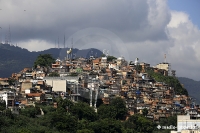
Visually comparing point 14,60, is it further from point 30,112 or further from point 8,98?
point 30,112

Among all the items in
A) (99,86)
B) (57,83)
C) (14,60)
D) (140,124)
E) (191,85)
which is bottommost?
(140,124)

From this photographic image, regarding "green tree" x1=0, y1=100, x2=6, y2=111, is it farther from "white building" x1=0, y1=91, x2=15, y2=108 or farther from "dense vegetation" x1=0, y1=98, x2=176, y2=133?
"dense vegetation" x1=0, y1=98, x2=176, y2=133

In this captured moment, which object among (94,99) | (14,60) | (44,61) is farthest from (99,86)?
(14,60)

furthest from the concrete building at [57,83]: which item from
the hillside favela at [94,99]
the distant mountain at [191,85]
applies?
the distant mountain at [191,85]

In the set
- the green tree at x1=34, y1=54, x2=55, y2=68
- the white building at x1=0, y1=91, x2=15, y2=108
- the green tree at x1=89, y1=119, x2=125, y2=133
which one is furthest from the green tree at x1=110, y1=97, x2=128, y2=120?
the green tree at x1=34, y1=54, x2=55, y2=68

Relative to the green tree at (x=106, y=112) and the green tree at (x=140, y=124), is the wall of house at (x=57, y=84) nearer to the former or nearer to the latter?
the green tree at (x=106, y=112)

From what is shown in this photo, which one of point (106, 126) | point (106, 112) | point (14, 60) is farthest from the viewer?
point (14, 60)

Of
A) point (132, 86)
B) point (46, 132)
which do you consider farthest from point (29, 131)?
point (132, 86)
